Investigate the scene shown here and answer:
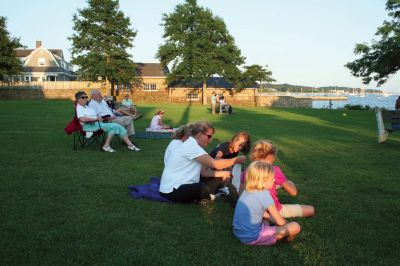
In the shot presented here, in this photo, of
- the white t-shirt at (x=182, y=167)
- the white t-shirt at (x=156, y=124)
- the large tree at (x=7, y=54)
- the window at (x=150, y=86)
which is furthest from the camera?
the window at (x=150, y=86)

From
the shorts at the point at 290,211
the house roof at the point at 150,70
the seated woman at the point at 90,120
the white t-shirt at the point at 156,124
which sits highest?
the house roof at the point at 150,70

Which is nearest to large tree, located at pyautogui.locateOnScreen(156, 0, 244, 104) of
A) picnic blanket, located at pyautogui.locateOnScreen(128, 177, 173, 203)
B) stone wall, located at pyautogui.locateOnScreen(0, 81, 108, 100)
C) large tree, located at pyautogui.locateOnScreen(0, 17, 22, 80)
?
stone wall, located at pyautogui.locateOnScreen(0, 81, 108, 100)

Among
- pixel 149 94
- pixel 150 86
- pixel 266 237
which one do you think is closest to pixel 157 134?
pixel 266 237

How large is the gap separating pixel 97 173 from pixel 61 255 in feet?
12.0

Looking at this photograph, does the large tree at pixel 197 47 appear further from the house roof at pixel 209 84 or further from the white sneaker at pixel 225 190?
the white sneaker at pixel 225 190

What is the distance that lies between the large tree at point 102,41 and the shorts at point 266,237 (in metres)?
47.5

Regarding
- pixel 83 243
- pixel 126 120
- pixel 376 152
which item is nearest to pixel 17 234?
pixel 83 243

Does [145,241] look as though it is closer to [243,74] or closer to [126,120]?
[126,120]

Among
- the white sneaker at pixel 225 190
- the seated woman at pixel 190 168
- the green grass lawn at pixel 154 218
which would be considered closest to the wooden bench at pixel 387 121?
the green grass lawn at pixel 154 218

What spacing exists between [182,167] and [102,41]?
47666 millimetres

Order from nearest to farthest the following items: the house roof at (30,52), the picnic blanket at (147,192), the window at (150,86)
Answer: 1. the picnic blanket at (147,192)
2. the window at (150,86)
3. the house roof at (30,52)

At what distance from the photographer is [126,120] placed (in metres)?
11.2

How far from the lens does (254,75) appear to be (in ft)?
172

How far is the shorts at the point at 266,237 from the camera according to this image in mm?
4020
